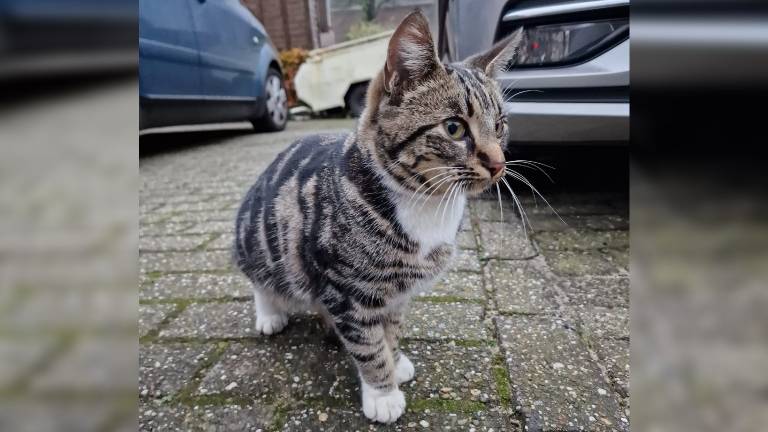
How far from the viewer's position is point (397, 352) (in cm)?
158

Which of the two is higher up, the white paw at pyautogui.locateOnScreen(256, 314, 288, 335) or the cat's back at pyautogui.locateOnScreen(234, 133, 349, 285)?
the cat's back at pyautogui.locateOnScreen(234, 133, 349, 285)

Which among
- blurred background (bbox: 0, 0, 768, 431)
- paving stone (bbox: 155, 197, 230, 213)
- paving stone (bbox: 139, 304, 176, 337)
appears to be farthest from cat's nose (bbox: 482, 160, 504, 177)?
paving stone (bbox: 155, 197, 230, 213)

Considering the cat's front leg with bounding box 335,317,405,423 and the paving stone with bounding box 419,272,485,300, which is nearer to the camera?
the cat's front leg with bounding box 335,317,405,423

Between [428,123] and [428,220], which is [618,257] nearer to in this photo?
[428,220]

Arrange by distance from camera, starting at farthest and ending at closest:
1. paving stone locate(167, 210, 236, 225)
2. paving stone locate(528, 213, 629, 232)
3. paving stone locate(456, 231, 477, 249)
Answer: paving stone locate(167, 210, 236, 225)
paving stone locate(528, 213, 629, 232)
paving stone locate(456, 231, 477, 249)

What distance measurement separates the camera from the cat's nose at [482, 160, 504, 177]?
1354mm

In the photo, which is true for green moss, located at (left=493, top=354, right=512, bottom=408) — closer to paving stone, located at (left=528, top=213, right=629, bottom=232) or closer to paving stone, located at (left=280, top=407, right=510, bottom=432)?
paving stone, located at (left=280, top=407, right=510, bottom=432)

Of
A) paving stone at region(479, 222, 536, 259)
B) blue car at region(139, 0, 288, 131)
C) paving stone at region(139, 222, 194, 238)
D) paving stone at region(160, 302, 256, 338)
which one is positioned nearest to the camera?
paving stone at region(160, 302, 256, 338)

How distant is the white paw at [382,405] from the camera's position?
4.48 feet

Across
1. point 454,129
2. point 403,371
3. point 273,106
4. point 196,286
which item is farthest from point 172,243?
point 273,106
